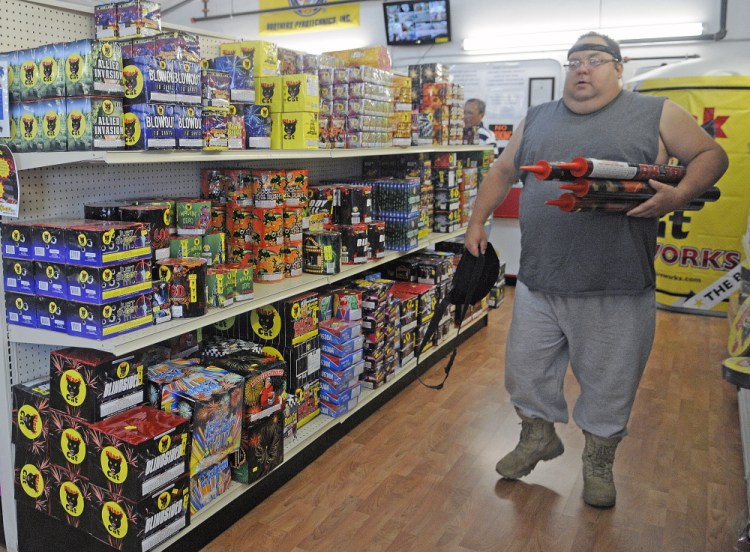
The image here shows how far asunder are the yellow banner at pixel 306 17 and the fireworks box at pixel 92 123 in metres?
6.35

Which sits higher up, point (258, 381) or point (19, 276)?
point (19, 276)

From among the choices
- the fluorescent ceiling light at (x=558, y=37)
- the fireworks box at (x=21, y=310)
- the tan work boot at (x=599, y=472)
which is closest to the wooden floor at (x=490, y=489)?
the tan work boot at (x=599, y=472)

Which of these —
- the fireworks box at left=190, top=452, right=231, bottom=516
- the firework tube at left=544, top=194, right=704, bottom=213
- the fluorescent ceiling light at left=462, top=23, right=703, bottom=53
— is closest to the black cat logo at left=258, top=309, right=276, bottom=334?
the fireworks box at left=190, top=452, right=231, bottom=516

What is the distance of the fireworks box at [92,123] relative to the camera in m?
2.03

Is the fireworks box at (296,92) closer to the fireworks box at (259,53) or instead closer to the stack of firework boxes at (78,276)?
the fireworks box at (259,53)

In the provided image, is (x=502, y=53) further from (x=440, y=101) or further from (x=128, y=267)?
(x=128, y=267)

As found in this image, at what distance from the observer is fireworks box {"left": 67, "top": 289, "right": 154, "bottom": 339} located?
80.4 inches

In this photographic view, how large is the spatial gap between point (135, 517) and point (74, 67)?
4.50 feet

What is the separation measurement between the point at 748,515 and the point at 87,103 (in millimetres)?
2862

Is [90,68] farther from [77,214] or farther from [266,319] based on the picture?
[266,319]

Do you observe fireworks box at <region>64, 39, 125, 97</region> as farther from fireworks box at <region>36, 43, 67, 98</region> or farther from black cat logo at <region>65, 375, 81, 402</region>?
black cat logo at <region>65, 375, 81, 402</region>

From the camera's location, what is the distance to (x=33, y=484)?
2324 mm

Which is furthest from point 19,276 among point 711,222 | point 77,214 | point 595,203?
point 711,222

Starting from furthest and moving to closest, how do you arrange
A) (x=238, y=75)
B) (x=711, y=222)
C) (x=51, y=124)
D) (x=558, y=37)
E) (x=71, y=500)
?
1. (x=558, y=37)
2. (x=711, y=222)
3. (x=238, y=75)
4. (x=71, y=500)
5. (x=51, y=124)
